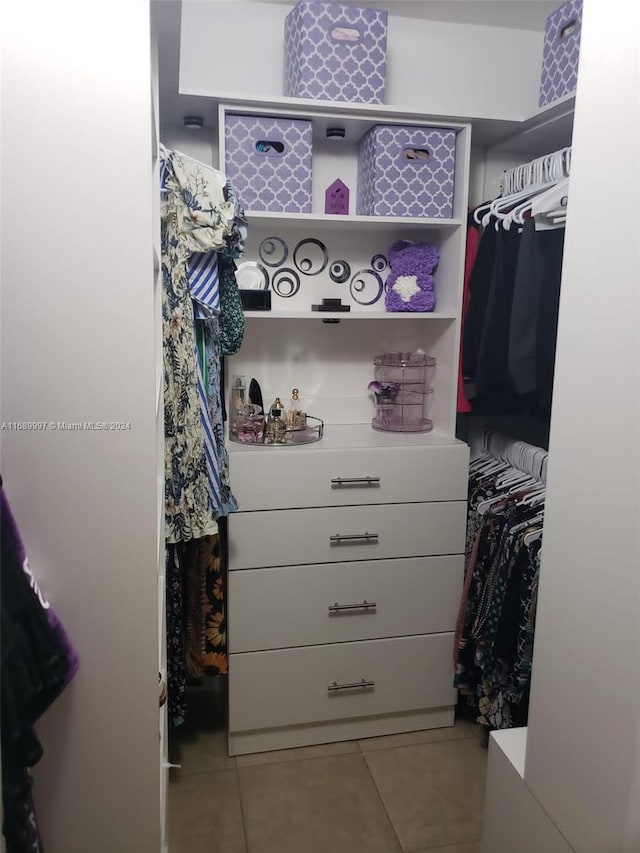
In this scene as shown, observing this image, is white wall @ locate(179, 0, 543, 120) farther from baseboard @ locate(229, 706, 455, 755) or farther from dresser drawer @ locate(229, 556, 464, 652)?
baseboard @ locate(229, 706, 455, 755)

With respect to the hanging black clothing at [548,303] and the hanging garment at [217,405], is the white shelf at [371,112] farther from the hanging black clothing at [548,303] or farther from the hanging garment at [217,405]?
the hanging garment at [217,405]

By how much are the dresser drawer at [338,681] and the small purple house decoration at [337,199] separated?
1556 mm

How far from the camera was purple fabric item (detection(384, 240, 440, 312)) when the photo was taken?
2426mm

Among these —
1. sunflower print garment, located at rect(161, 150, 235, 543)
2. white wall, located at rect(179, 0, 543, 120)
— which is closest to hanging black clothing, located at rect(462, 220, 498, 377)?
white wall, located at rect(179, 0, 543, 120)

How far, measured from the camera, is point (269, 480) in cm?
218

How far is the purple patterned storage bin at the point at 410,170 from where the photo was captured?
88.0 inches

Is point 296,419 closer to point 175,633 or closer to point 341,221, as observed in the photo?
point 341,221

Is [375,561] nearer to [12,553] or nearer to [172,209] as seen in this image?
[172,209]

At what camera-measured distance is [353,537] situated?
2273 millimetres

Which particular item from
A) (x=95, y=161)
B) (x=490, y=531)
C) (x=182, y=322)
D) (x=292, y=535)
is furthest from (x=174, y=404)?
(x=490, y=531)

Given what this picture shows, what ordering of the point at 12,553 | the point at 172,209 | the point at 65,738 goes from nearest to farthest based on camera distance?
the point at 12,553, the point at 65,738, the point at 172,209

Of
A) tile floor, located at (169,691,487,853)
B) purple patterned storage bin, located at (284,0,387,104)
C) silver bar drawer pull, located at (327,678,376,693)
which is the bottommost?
tile floor, located at (169,691,487,853)

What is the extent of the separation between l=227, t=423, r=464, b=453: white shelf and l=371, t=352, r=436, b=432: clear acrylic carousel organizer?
5cm

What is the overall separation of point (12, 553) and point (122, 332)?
0.41 metres
